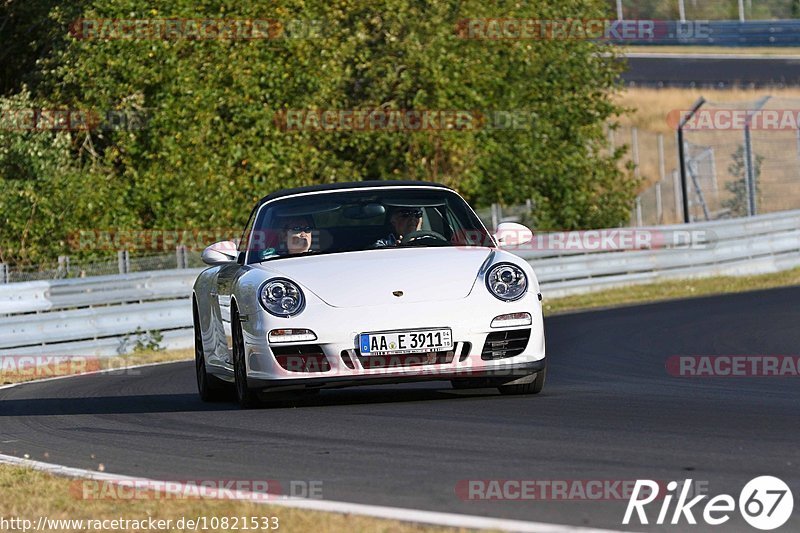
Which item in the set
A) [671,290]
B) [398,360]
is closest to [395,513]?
[398,360]

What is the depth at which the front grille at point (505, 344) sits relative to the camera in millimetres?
8773

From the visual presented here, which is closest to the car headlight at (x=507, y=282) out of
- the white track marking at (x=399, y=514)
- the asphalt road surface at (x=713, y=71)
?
the white track marking at (x=399, y=514)

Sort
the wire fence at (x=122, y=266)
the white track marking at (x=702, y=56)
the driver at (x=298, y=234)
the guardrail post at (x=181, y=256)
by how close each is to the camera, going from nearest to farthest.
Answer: the driver at (x=298, y=234), the wire fence at (x=122, y=266), the guardrail post at (x=181, y=256), the white track marking at (x=702, y=56)

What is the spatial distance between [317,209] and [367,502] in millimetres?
4422

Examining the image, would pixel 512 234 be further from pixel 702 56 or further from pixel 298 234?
pixel 702 56

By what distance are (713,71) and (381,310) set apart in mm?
40670

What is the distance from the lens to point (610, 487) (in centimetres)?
560

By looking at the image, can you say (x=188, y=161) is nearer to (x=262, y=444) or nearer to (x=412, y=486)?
(x=262, y=444)

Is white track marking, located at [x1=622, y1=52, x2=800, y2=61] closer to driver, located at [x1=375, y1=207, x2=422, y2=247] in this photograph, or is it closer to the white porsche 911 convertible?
driver, located at [x1=375, y1=207, x2=422, y2=247]

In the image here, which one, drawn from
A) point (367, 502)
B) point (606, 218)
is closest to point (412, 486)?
point (367, 502)

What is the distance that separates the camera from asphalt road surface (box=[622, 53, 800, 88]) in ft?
148

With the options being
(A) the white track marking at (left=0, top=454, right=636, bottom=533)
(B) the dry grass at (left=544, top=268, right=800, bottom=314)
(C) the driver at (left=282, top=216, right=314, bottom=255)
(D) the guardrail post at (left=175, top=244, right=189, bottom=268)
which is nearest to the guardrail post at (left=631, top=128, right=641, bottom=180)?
(B) the dry grass at (left=544, top=268, right=800, bottom=314)

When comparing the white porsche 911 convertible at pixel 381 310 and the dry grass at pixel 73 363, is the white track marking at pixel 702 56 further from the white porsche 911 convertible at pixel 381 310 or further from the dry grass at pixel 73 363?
the white porsche 911 convertible at pixel 381 310

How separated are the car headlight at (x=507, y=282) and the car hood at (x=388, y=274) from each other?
0.10m
